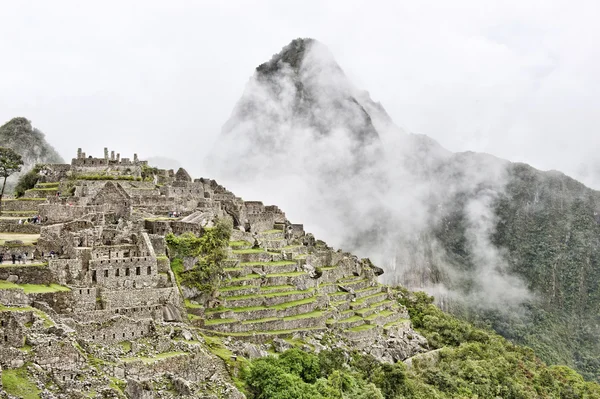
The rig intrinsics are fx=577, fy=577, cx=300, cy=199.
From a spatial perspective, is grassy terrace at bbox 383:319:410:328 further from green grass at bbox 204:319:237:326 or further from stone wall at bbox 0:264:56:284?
stone wall at bbox 0:264:56:284

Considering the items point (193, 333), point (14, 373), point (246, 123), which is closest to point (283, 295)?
point (193, 333)

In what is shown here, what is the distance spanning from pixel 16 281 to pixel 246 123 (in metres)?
134

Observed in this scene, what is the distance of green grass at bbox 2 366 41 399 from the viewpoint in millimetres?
17194

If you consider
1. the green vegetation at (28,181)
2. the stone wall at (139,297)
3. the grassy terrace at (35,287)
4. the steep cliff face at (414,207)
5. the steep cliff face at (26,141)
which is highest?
the steep cliff face at (414,207)

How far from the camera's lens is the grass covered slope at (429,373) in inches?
1111

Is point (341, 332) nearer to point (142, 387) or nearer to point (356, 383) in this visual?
point (356, 383)

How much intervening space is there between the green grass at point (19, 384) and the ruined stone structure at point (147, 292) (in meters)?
0.31

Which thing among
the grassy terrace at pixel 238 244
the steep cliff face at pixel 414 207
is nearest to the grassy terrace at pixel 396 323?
the grassy terrace at pixel 238 244

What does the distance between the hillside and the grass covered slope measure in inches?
5.4

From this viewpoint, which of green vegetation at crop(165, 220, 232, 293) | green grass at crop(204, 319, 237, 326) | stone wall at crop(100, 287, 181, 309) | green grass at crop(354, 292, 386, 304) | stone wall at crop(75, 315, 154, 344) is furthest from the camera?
green grass at crop(354, 292, 386, 304)

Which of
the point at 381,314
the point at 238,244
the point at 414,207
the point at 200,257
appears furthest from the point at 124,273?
the point at 414,207

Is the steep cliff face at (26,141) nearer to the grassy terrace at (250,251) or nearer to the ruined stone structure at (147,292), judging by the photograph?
the ruined stone structure at (147,292)

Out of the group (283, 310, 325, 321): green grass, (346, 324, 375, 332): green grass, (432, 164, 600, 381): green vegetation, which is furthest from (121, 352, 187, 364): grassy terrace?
(432, 164, 600, 381): green vegetation

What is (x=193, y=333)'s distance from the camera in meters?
27.2
